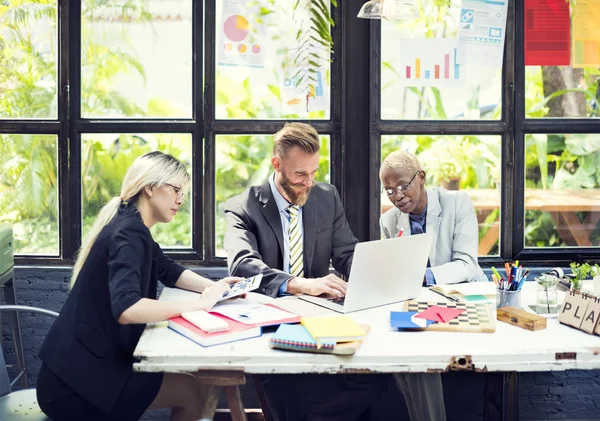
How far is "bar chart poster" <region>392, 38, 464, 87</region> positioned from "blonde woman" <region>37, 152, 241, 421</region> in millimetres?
1749

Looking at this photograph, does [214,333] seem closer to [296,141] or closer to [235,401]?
[235,401]

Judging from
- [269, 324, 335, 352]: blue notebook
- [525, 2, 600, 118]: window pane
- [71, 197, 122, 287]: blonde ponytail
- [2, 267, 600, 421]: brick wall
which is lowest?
[2, 267, 600, 421]: brick wall

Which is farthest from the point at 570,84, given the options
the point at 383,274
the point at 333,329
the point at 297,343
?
the point at 297,343

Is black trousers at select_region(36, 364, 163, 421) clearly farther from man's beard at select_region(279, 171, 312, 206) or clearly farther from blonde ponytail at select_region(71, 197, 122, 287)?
man's beard at select_region(279, 171, 312, 206)

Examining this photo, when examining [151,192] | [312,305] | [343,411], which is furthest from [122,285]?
[343,411]

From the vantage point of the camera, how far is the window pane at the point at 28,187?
13.1 feet

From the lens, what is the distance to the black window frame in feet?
12.9

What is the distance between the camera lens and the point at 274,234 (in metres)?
3.40

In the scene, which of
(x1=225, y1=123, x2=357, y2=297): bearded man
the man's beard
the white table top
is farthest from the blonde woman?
the man's beard

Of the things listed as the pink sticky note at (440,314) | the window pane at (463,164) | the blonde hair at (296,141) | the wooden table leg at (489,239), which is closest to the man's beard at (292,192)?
the blonde hair at (296,141)

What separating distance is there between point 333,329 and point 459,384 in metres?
1.79

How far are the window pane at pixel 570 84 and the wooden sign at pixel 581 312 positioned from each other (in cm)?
164

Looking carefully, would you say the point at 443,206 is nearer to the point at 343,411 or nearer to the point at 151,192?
the point at 343,411

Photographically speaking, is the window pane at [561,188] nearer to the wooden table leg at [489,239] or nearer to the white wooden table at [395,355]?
the wooden table leg at [489,239]
